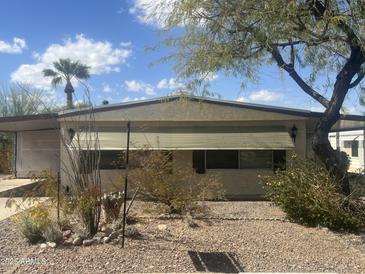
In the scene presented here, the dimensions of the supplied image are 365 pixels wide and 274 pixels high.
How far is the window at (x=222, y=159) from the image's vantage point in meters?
16.0

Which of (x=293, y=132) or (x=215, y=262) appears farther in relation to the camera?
(x=293, y=132)

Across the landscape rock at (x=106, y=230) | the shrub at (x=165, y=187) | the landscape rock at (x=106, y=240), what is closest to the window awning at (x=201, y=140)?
the shrub at (x=165, y=187)

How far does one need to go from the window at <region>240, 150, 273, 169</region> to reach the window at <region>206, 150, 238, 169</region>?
29cm

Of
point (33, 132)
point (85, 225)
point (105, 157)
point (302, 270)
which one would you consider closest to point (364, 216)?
point (302, 270)

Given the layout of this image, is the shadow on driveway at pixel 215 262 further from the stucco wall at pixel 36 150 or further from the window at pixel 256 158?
the stucco wall at pixel 36 150

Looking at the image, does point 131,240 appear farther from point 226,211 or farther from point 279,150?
point 279,150

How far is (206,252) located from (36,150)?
1686cm

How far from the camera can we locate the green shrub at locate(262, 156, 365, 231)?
9.27 m

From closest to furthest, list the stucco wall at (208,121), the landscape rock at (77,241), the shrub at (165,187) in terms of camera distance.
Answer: the landscape rock at (77,241), the shrub at (165,187), the stucco wall at (208,121)

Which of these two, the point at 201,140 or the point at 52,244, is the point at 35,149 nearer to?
the point at 201,140

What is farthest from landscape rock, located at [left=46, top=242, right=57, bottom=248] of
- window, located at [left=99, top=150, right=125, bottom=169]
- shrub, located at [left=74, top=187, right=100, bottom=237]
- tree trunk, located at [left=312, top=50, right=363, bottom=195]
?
window, located at [left=99, top=150, right=125, bottom=169]

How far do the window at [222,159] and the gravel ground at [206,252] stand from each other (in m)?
6.25

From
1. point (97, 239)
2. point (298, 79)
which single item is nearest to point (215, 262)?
point (97, 239)

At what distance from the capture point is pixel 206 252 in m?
7.49
